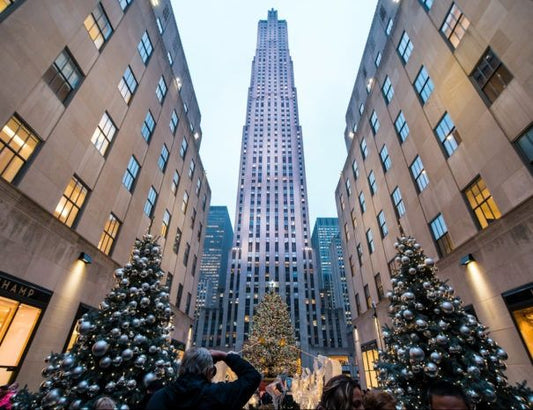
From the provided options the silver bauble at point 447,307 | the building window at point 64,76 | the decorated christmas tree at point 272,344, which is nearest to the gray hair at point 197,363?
the silver bauble at point 447,307

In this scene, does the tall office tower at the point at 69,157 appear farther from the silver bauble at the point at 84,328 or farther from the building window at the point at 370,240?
the building window at the point at 370,240

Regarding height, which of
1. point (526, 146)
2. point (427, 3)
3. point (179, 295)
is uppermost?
point (427, 3)

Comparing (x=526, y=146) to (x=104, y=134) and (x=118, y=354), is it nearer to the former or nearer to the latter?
(x=118, y=354)

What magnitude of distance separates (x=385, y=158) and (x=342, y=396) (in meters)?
21.2

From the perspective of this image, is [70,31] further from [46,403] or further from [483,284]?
[483,284]

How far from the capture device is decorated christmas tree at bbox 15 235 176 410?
5.68 m

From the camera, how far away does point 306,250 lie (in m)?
92.9

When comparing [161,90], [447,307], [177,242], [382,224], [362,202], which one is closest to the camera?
[447,307]

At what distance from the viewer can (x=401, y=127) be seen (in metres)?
18.5

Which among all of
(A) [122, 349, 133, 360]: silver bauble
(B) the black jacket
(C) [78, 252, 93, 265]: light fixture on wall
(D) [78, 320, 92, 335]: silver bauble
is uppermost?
(C) [78, 252, 93, 265]: light fixture on wall

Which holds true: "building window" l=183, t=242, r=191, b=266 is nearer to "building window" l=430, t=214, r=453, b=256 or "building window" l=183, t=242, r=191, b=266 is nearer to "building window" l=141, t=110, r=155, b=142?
"building window" l=141, t=110, r=155, b=142

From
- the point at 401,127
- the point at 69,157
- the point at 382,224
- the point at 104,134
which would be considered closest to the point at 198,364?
the point at 69,157

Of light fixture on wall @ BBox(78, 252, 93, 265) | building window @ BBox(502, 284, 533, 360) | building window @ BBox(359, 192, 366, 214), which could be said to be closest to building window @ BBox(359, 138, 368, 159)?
building window @ BBox(359, 192, 366, 214)

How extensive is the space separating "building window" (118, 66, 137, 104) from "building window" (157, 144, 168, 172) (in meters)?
5.20
